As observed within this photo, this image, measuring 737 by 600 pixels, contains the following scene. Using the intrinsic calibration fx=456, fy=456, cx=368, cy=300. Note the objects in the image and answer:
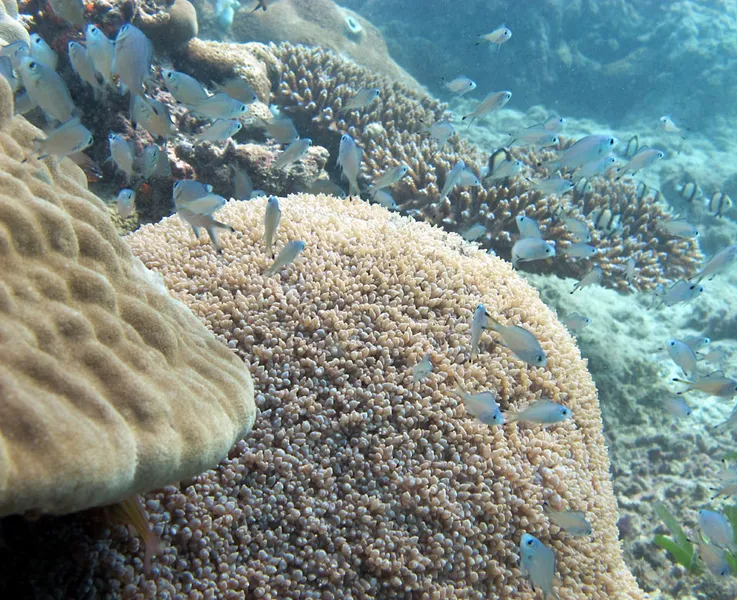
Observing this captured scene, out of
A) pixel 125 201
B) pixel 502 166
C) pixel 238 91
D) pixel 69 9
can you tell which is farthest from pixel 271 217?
pixel 502 166

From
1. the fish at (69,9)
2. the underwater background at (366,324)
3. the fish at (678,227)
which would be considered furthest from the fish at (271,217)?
the fish at (678,227)

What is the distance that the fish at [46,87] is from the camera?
317cm

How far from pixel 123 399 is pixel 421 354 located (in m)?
1.89

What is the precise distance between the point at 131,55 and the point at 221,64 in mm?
3914

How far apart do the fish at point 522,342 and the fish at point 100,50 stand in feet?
12.2

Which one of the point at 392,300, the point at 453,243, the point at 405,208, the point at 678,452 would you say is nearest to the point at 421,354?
the point at 392,300

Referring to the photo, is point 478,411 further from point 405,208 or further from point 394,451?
point 405,208

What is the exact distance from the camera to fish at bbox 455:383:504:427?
2.78 metres

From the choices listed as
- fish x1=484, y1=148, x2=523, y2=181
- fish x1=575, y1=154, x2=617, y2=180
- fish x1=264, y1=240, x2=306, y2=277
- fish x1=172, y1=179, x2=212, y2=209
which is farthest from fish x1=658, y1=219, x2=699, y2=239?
fish x1=172, y1=179, x2=212, y2=209

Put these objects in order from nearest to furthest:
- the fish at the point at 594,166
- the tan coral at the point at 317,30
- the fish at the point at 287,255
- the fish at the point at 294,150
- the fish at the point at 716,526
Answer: the fish at the point at 287,255 < the fish at the point at 716,526 < the fish at the point at 294,150 < the fish at the point at 594,166 < the tan coral at the point at 317,30

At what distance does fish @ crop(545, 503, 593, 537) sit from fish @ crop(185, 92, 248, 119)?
166 inches

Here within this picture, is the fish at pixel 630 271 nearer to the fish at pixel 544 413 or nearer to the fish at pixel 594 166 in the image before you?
the fish at pixel 594 166

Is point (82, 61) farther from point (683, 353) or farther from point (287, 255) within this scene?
point (683, 353)

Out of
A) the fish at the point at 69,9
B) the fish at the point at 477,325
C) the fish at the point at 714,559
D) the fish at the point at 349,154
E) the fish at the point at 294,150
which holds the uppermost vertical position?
the fish at the point at 69,9
